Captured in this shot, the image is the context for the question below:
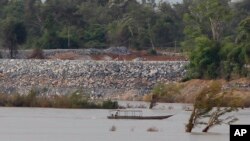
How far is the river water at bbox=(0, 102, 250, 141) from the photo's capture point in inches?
1399

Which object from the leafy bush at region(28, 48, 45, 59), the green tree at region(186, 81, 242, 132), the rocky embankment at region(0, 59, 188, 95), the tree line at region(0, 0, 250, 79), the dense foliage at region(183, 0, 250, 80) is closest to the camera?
the green tree at region(186, 81, 242, 132)

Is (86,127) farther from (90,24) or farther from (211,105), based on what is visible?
(90,24)

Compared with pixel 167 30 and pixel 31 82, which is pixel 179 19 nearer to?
pixel 167 30

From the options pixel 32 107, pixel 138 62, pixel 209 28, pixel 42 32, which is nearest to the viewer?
pixel 32 107

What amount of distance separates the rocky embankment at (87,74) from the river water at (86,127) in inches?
737

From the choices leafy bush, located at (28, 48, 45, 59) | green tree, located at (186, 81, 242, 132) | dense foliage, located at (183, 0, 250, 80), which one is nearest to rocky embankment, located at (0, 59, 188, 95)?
dense foliage, located at (183, 0, 250, 80)

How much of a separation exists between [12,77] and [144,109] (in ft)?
70.0

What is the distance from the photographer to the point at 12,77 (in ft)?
249

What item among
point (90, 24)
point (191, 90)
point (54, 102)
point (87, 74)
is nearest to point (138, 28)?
point (90, 24)

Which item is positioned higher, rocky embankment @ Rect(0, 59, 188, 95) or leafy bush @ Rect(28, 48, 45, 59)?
leafy bush @ Rect(28, 48, 45, 59)

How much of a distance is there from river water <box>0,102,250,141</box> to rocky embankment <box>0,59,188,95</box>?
1873 centimetres

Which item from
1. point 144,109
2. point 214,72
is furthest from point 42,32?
point 144,109

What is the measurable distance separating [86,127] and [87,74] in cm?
3430

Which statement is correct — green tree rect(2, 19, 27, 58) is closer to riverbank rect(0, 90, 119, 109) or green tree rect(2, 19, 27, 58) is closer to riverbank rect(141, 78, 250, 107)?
riverbank rect(141, 78, 250, 107)
